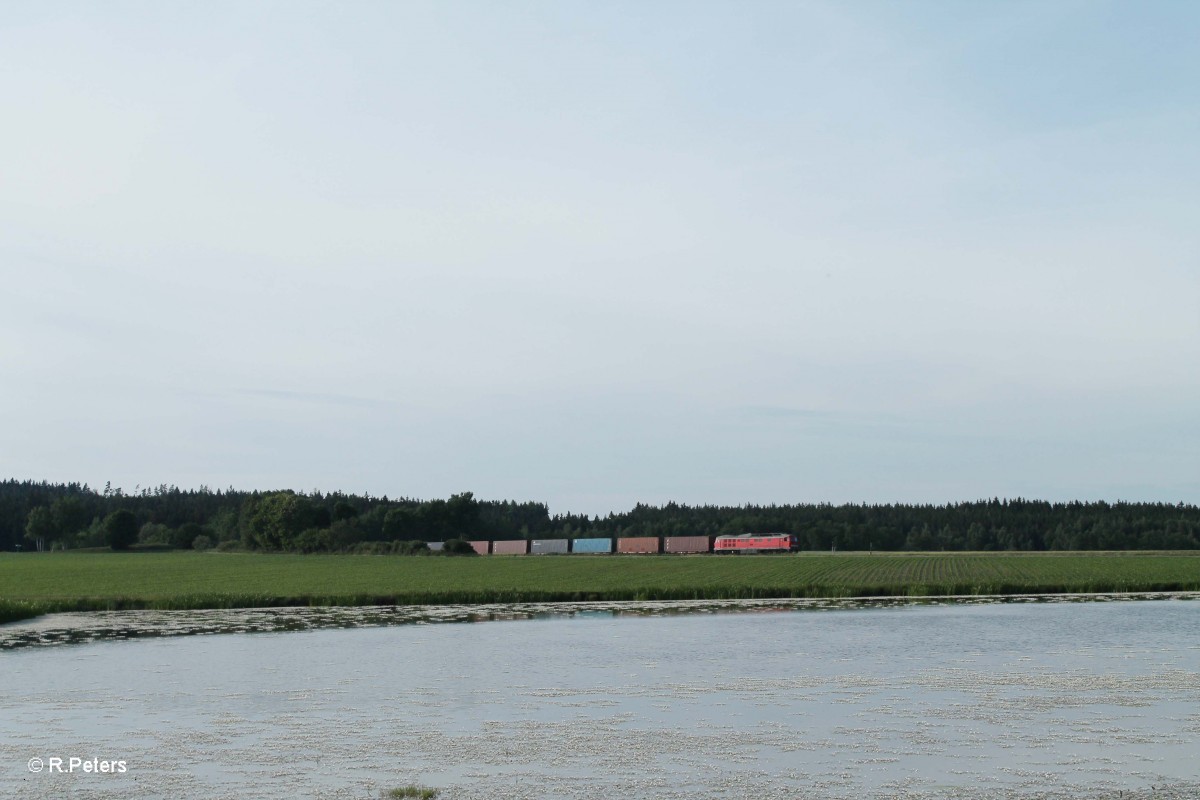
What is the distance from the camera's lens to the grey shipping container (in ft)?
A: 527

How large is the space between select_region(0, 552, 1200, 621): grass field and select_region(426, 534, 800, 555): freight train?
137 ft

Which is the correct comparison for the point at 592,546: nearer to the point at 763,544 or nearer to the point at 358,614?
the point at 763,544

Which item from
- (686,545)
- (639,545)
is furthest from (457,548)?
(686,545)

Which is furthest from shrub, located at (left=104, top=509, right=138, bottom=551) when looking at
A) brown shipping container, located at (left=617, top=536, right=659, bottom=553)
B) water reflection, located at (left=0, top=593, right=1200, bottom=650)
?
water reflection, located at (left=0, top=593, right=1200, bottom=650)

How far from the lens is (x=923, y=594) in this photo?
6512 centimetres

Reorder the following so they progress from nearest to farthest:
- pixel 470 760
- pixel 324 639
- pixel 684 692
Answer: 1. pixel 470 760
2. pixel 684 692
3. pixel 324 639

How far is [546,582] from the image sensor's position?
7488cm

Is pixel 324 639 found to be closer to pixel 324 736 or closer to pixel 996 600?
pixel 324 736

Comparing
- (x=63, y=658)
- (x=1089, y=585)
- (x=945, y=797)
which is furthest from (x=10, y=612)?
(x=1089, y=585)

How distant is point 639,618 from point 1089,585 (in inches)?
1248

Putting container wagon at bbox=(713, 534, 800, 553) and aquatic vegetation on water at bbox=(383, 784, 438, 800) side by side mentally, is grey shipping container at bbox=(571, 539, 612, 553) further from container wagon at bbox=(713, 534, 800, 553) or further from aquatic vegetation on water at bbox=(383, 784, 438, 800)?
aquatic vegetation on water at bbox=(383, 784, 438, 800)

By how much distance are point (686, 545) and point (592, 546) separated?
48.6ft

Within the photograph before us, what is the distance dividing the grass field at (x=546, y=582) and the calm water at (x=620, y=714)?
1877 cm

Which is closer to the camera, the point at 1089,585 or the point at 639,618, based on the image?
the point at 639,618
